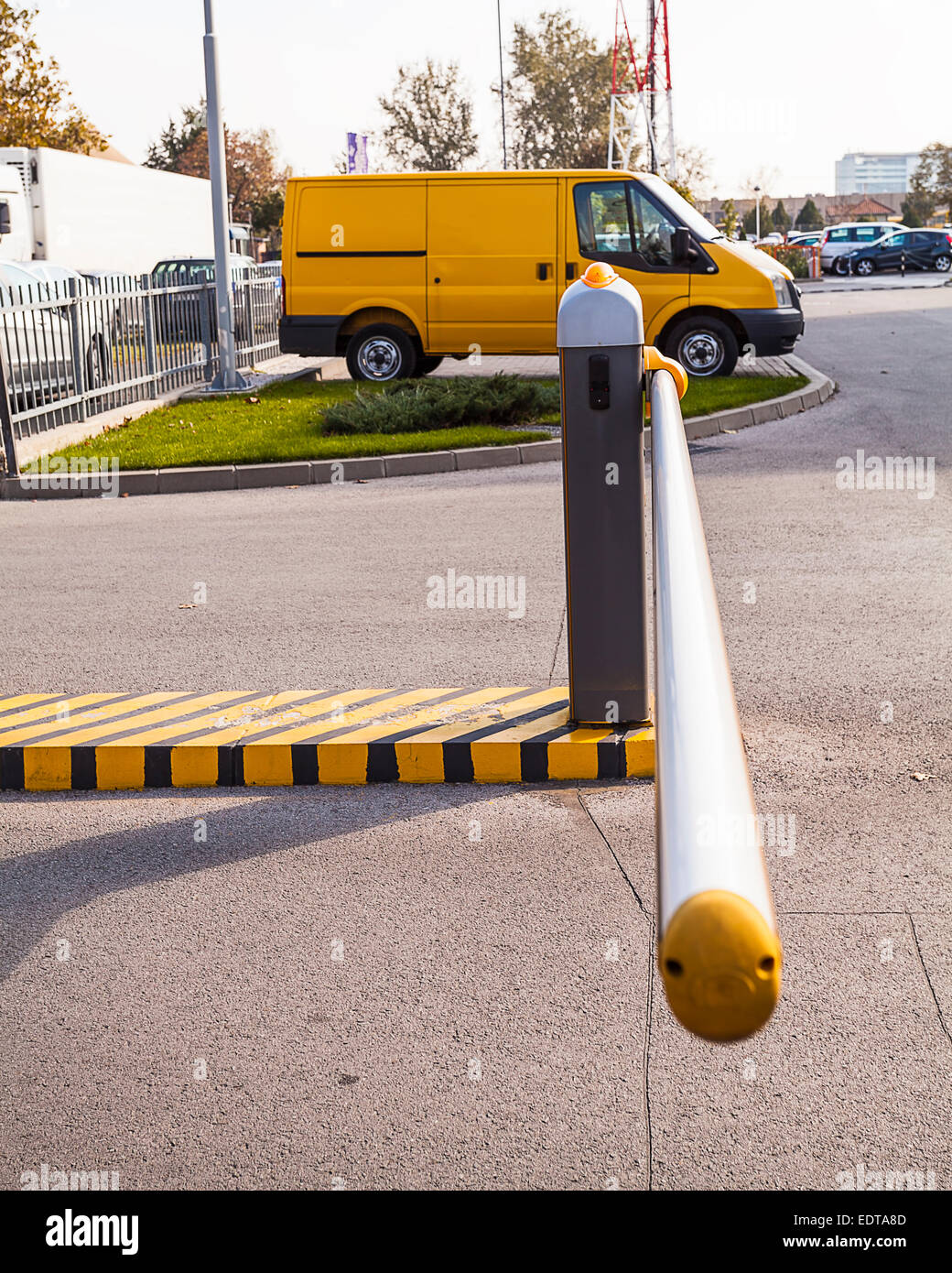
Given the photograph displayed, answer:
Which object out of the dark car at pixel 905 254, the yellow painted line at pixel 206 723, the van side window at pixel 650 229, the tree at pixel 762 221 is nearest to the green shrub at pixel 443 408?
the van side window at pixel 650 229

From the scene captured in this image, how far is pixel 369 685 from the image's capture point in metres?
5.76

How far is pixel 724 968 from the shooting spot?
1.05m

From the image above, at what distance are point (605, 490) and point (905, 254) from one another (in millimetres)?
52845

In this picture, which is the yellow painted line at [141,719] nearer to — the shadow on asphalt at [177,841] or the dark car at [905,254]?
the shadow on asphalt at [177,841]

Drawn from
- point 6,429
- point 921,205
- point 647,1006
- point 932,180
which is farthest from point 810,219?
point 647,1006

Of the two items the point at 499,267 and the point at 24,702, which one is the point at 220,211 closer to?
the point at 499,267

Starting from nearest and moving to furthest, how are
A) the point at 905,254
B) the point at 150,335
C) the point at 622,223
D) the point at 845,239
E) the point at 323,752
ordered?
1. the point at 323,752
2. the point at 622,223
3. the point at 150,335
4. the point at 905,254
5. the point at 845,239

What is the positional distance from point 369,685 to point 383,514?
14.6 feet

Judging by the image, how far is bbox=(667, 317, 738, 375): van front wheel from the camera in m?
15.9

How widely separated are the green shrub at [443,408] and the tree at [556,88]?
5350 centimetres

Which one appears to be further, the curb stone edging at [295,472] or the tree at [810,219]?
the tree at [810,219]

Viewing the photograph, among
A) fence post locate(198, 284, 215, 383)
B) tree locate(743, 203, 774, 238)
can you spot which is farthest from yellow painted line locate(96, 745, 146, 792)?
tree locate(743, 203, 774, 238)

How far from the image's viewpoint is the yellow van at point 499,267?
15781 mm
